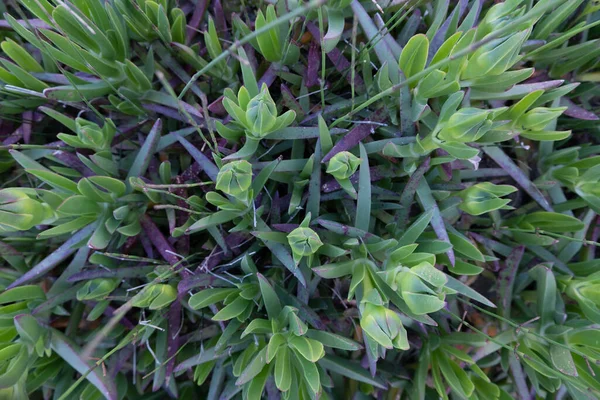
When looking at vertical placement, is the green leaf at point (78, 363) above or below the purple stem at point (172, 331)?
above

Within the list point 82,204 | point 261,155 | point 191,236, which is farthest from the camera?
point 191,236

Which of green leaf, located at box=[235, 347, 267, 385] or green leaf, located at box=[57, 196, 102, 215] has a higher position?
green leaf, located at box=[57, 196, 102, 215]

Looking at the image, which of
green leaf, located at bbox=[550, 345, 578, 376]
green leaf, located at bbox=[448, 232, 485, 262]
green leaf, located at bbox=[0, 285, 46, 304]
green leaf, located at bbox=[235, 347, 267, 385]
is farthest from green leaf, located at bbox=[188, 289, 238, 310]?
green leaf, located at bbox=[550, 345, 578, 376]

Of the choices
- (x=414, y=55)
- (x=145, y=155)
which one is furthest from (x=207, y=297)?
(x=414, y=55)

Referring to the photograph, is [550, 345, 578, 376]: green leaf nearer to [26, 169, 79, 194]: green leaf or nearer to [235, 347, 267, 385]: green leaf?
[235, 347, 267, 385]: green leaf

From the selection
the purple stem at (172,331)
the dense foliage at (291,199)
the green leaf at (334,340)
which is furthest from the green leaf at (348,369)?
the purple stem at (172,331)

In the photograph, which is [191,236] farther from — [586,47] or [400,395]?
[586,47]

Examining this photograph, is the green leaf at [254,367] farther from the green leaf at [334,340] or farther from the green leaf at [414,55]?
the green leaf at [414,55]

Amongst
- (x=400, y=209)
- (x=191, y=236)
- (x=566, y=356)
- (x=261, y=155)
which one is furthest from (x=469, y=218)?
(x=191, y=236)

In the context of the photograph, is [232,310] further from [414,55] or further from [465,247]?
[414,55]
